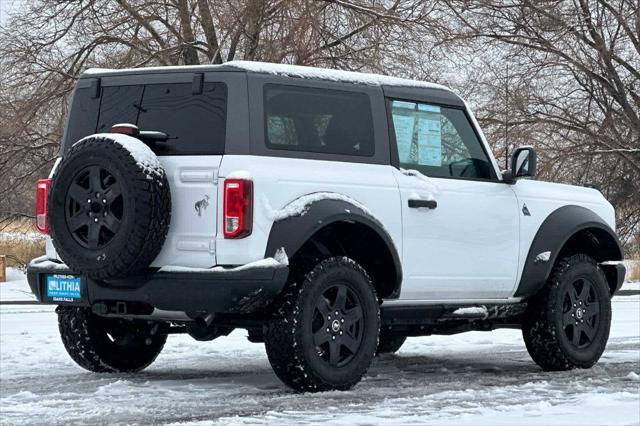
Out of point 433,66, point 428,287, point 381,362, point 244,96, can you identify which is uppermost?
point 433,66

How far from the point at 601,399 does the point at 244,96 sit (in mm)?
2806

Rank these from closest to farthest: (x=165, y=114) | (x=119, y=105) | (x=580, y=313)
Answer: (x=165, y=114) → (x=119, y=105) → (x=580, y=313)

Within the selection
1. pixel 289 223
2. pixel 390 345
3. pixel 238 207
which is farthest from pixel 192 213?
pixel 390 345

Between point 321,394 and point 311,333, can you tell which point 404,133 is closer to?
point 311,333

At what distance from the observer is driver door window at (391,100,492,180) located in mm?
9023

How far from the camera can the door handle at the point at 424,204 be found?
8.76 meters

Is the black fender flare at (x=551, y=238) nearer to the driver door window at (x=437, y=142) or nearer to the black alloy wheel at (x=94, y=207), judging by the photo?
the driver door window at (x=437, y=142)

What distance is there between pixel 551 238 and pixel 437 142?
1301 mm

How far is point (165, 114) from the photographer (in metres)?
8.29

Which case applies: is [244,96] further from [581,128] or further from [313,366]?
[581,128]

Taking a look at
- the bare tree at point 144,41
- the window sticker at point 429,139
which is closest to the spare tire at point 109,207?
the window sticker at point 429,139

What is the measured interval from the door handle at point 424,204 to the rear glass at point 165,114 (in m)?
1.51

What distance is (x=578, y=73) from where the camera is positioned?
29828 mm

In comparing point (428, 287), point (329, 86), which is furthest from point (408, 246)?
point (329, 86)
